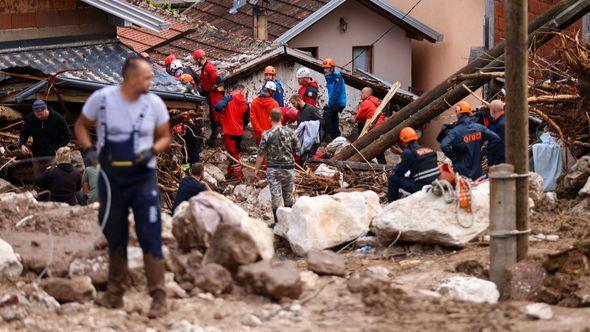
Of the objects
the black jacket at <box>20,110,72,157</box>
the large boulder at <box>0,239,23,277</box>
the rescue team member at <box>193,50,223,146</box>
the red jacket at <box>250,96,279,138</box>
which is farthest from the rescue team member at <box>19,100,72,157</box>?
the large boulder at <box>0,239,23,277</box>

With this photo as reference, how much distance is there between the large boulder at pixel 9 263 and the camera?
9859 millimetres

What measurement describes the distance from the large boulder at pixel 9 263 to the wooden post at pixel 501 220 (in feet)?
13.9

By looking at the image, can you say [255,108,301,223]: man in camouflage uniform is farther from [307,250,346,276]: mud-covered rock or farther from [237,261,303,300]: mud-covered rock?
[237,261,303,300]: mud-covered rock

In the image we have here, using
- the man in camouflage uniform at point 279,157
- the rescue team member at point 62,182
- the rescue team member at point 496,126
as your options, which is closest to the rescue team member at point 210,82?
the man in camouflage uniform at point 279,157

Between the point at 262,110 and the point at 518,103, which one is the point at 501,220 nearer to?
the point at 518,103

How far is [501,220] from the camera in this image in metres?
11.0

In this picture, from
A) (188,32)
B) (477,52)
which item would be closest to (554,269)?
(477,52)

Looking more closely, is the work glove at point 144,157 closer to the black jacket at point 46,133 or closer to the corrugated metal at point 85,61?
the black jacket at point 46,133

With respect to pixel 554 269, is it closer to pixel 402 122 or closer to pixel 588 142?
pixel 588 142

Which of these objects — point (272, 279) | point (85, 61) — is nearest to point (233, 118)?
point (85, 61)

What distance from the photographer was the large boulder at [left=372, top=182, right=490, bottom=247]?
1348 cm

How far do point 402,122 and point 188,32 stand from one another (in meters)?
7.15

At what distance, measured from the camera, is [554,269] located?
11188 millimetres

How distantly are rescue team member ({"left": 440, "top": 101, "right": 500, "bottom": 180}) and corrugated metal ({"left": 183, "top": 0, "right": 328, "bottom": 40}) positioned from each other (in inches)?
481
